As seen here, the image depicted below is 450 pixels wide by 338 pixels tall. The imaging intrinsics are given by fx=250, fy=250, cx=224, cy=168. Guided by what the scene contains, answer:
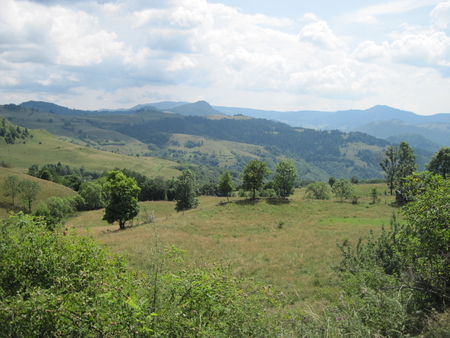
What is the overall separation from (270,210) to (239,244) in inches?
986

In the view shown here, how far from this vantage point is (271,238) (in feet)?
108

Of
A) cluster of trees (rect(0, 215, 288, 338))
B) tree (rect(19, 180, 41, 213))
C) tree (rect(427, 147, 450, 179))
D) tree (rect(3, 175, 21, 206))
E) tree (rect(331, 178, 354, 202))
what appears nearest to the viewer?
cluster of trees (rect(0, 215, 288, 338))

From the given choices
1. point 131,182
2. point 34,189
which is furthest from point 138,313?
point 34,189

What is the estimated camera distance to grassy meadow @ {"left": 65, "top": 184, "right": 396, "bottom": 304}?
55.2 ft

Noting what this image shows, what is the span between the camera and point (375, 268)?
A: 1233cm

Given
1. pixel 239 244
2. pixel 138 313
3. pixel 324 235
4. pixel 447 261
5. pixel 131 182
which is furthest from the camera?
pixel 131 182

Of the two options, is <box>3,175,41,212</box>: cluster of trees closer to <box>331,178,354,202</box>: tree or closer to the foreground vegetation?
the foreground vegetation

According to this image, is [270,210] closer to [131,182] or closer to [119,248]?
[131,182]

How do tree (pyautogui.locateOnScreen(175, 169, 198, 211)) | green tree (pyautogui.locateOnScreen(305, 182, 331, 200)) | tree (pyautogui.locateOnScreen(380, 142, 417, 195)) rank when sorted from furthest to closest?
1. green tree (pyautogui.locateOnScreen(305, 182, 331, 200))
2. tree (pyautogui.locateOnScreen(380, 142, 417, 195))
3. tree (pyautogui.locateOnScreen(175, 169, 198, 211))

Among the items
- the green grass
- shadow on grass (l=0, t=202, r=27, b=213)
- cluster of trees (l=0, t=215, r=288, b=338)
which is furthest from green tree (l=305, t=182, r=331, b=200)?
shadow on grass (l=0, t=202, r=27, b=213)

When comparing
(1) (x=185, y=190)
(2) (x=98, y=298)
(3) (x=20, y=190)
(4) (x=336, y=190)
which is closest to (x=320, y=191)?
(4) (x=336, y=190)

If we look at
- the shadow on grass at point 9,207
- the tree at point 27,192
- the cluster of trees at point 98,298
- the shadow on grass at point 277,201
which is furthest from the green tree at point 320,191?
the shadow on grass at point 9,207

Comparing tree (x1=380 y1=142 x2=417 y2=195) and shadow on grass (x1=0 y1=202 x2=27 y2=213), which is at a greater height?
tree (x1=380 y1=142 x2=417 y2=195)

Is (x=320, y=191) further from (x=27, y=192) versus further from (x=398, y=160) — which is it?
(x=27, y=192)
